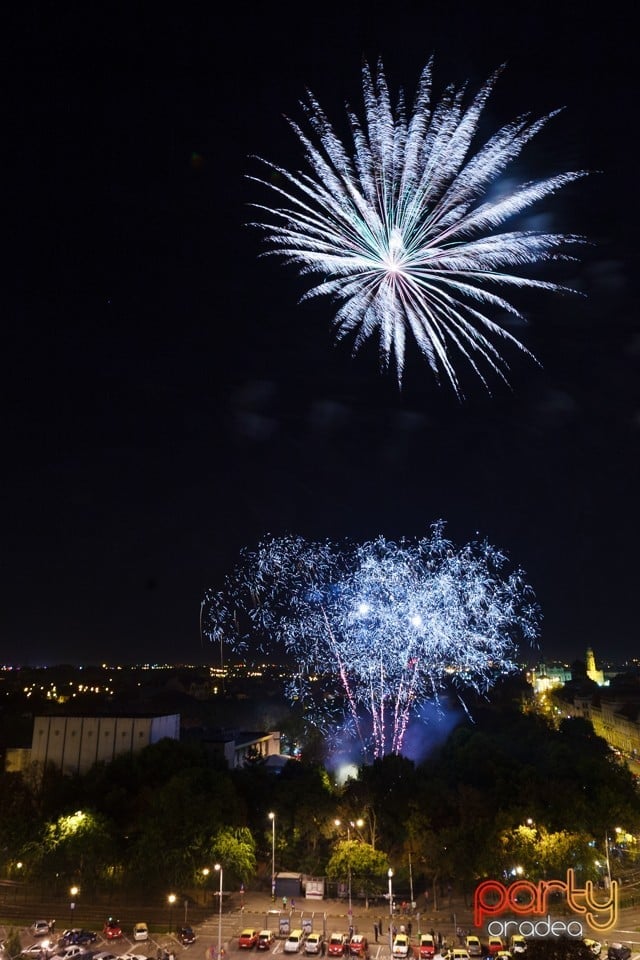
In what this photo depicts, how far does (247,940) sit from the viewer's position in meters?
21.1

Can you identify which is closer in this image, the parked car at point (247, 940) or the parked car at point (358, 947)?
the parked car at point (358, 947)

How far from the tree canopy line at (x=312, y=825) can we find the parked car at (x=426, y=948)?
4826 millimetres

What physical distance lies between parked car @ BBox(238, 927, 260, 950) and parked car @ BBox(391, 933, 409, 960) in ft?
13.7

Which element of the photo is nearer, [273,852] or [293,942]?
[293,942]

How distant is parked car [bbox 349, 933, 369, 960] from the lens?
20422mm

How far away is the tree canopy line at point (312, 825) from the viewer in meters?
25.3

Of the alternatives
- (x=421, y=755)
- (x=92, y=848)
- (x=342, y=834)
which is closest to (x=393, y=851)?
(x=342, y=834)

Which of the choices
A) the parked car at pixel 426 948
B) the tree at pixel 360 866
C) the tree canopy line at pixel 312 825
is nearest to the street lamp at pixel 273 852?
the tree canopy line at pixel 312 825

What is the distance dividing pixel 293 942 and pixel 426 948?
3.87 meters

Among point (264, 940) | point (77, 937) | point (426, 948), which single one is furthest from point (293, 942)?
point (77, 937)

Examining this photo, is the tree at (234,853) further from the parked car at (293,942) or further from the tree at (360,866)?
the parked car at (293,942)

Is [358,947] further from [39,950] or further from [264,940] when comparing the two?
[39,950]

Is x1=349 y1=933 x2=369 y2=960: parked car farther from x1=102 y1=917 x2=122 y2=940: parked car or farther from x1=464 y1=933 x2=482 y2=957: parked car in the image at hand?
x1=102 y1=917 x2=122 y2=940: parked car

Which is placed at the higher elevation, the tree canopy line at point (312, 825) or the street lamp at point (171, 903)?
the tree canopy line at point (312, 825)
